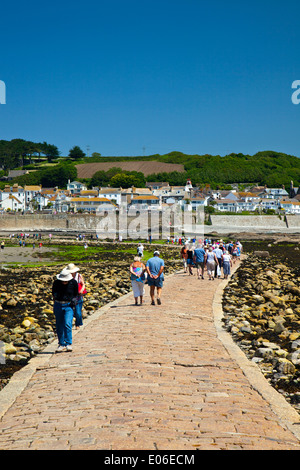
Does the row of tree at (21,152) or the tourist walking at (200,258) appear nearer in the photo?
the tourist walking at (200,258)

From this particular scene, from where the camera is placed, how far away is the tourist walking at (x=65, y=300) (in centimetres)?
829

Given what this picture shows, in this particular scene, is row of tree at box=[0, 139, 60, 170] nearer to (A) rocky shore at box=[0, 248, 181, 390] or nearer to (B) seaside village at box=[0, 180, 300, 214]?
(B) seaside village at box=[0, 180, 300, 214]

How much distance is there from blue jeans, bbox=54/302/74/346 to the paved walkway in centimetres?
28

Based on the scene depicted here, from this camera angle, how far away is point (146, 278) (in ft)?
42.8

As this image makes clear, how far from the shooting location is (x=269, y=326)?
11719 mm

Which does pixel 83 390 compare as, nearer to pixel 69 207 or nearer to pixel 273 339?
pixel 273 339

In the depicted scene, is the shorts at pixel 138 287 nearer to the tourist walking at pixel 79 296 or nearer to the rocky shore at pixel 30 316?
the rocky shore at pixel 30 316

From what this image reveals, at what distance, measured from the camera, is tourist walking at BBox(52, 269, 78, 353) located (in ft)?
27.2

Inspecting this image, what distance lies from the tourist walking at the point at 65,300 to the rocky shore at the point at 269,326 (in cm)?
340

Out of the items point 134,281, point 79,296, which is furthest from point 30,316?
point 79,296

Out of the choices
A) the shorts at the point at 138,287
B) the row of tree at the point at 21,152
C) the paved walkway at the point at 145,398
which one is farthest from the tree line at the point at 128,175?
the paved walkway at the point at 145,398

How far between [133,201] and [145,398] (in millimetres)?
108851
